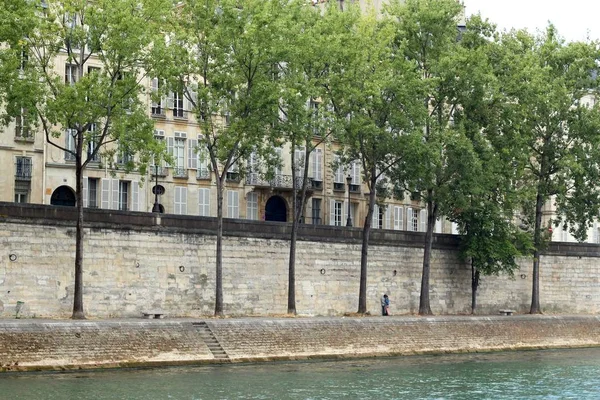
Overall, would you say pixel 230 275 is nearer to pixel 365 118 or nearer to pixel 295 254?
pixel 295 254

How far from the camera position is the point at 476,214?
7531 centimetres

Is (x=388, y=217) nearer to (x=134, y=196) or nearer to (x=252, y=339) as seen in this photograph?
(x=134, y=196)

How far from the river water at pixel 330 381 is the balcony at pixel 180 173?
63.3 feet

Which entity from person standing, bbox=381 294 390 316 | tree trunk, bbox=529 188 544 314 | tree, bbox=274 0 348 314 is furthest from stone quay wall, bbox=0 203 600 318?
tree, bbox=274 0 348 314

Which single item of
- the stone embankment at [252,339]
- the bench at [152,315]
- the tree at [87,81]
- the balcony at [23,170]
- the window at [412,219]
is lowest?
the stone embankment at [252,339]

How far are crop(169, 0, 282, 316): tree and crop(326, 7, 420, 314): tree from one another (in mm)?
4144

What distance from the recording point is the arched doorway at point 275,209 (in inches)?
3206

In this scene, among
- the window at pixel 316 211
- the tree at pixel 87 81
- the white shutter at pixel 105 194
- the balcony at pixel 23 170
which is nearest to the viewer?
the tree at pixel 87 81

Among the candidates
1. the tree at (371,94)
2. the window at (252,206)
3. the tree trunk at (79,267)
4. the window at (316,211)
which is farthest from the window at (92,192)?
the window at (316,211)

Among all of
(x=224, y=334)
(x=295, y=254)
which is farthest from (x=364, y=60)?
(x=224, y=334)

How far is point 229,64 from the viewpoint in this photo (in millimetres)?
61438

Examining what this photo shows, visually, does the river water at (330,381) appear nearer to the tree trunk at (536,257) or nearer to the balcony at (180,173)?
the tree trunk at (536,257)

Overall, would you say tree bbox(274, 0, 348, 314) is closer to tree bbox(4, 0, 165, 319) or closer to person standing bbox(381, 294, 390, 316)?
tree bbox(4, 0, 165, 319)

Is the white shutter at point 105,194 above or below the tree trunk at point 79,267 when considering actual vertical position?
above
